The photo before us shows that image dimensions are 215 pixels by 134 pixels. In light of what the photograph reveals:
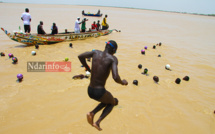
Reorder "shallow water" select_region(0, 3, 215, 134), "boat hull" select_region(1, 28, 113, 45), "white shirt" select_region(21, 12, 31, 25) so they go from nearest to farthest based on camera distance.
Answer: "shallow water" select_region(0, 3, 215, 134), "boat hull" select_region(1, 28, 113, 45), "white shirt" select_region(21, 12, 31, 25)

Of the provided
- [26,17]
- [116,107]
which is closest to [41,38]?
[26,17]

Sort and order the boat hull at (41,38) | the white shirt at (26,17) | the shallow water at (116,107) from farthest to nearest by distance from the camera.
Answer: the white shirt at (26,17) < the boat hull at (41,38) < the shallow water at (116,107)

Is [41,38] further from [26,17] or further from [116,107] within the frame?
[116,107]

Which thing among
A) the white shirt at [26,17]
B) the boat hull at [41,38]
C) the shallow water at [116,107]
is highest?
the white shirt at [26,17]

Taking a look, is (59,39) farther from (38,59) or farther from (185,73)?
(185,73)

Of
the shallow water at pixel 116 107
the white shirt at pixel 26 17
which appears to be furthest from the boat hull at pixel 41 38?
the shallow water at pixel 116 107

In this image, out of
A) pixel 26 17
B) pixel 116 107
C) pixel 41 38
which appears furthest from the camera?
pixel 26 17

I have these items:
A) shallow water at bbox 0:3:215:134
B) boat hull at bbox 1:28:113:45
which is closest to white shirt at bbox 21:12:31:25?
boat hull at bbox 1:28:113:45

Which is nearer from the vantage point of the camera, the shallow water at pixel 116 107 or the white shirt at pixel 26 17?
the shallow water at pixel 116 107

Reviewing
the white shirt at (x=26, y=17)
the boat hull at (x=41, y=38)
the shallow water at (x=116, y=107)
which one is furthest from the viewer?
the white shirt at (x=26, y=17)

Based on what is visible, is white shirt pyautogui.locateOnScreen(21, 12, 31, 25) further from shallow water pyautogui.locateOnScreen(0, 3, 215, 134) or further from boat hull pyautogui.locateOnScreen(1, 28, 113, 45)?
shallow water pyautogui.locateOnScreen(0, 3, 215, 134)

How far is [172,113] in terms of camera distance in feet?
15.4

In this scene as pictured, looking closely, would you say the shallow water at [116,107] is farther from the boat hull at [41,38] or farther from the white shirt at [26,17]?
the white shirt at [26,17]

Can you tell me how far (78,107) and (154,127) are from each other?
100 inches
